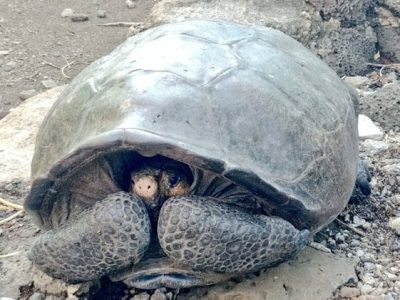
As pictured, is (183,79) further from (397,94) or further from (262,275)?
(397,94)

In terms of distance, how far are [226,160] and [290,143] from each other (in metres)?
0.29

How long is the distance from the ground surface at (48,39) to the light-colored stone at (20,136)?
13.5 inches

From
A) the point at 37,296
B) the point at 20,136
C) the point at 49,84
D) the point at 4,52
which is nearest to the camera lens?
the point at 37,296

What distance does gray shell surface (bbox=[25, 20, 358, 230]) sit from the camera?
6.95 ft

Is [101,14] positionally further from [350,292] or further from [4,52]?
[350,292]

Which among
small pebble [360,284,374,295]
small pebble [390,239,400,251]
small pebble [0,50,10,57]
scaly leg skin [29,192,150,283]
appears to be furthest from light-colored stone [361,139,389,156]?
small pebble [0,50,10,57]

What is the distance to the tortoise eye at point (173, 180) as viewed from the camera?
2.24 meters

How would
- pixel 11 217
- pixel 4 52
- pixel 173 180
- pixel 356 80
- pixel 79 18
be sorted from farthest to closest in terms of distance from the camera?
1. pixel 79 18
2. pixel 4 52
3. pixel 356 80
4. pixel 11 217
5. pixel 173 180

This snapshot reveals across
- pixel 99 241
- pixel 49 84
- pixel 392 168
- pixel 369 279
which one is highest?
pixel 99 241

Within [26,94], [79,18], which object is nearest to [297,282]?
[26,94]

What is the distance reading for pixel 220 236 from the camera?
84.3 inches

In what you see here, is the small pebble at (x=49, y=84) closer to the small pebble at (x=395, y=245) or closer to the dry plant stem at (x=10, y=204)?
the dry plant stem at (x=10, y=204)

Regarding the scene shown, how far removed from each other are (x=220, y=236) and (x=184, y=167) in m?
0.26

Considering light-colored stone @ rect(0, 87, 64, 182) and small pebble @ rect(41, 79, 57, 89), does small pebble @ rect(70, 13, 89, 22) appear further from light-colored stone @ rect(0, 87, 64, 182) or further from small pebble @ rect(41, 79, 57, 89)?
light-colored stone @ rect(0, 87, 64, 182)
